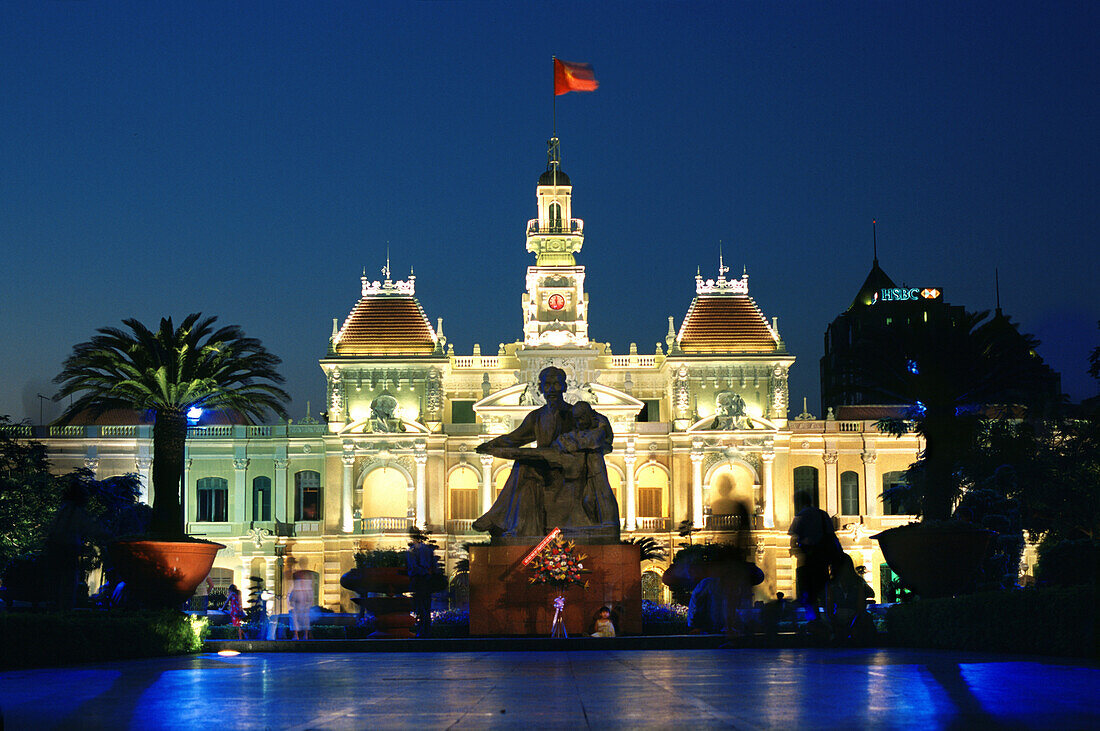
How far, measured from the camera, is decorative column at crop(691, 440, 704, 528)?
70.9m

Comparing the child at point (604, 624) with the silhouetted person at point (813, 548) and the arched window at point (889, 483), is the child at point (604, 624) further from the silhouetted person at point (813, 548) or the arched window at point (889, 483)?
the arched window at point (889, 483)

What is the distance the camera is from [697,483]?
233 ft

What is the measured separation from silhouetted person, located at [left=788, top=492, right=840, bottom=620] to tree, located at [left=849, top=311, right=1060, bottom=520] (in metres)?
6.11

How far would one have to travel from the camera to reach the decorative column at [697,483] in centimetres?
7094

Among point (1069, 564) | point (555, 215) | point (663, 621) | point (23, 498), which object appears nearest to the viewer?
point (1069, 564)

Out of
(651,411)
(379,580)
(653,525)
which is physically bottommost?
(653,525)

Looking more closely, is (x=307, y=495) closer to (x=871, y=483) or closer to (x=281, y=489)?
(x=281, y=489)

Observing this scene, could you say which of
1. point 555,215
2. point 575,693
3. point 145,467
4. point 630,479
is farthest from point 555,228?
point 575,693

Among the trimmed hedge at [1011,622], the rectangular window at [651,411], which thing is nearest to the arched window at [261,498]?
the rectangular window at [651,411]

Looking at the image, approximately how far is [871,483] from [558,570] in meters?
54.8

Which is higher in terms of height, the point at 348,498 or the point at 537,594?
the point at 348,498

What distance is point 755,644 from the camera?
22.2 m

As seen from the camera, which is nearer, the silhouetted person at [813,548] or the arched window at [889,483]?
the silhouetted person at [813,548]

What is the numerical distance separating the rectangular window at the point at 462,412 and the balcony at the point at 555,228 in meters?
9.79
